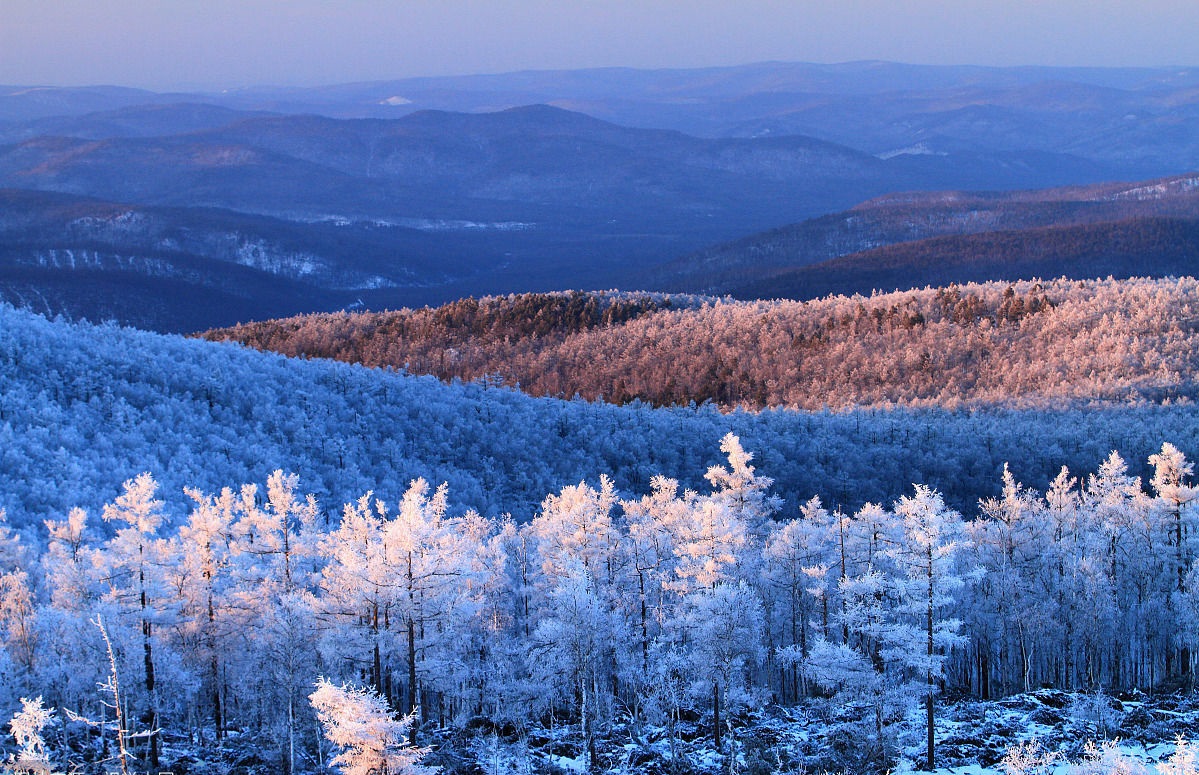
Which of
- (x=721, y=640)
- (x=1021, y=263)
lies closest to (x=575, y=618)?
(x=721, y=640)

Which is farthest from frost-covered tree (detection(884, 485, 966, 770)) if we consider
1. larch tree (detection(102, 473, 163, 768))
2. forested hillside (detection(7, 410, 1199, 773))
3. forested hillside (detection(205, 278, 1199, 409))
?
forested hillside (detection(205, 278, 1199, 409))

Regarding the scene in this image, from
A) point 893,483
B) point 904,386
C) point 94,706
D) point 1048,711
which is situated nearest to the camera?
point 94,706

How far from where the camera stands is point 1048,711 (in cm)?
3234

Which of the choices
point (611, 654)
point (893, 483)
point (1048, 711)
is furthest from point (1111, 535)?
point (893, 483)

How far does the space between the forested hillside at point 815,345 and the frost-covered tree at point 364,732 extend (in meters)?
75.8

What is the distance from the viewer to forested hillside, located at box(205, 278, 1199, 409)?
9412 cm

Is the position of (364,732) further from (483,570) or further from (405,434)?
(405,434)

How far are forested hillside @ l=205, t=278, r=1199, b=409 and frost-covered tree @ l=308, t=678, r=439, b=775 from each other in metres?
75.8

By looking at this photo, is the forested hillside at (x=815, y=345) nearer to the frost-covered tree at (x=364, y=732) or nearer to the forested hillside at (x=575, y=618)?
the forested hillside at (x=575, y=618)

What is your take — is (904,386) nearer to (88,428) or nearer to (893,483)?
(893,483)

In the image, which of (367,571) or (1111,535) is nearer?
(367,571)

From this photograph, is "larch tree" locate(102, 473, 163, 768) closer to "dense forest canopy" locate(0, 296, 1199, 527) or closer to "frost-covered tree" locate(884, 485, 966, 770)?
"dense forest canopy" locate(0, 296, 1199, 527)

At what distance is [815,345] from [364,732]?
93.6 metres

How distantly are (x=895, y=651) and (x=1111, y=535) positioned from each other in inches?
727
